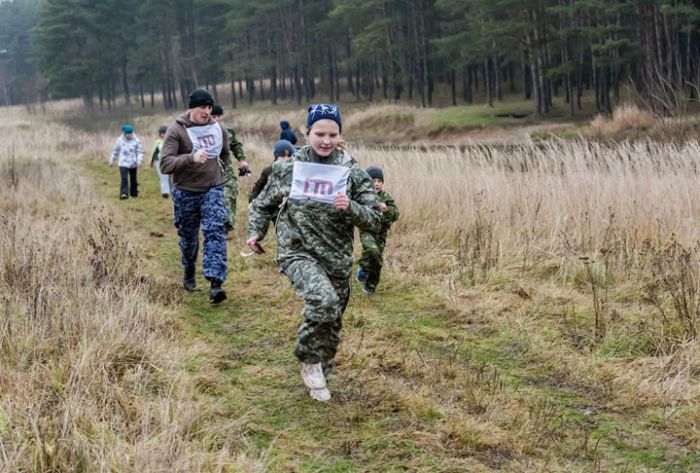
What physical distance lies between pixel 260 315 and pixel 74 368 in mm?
2411

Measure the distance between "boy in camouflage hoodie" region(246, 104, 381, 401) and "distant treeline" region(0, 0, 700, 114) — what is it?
86.6ft

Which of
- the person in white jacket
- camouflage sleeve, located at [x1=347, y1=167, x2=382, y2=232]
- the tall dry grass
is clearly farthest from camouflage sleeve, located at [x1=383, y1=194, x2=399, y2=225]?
the person in white jacket

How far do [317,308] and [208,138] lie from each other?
3234mm

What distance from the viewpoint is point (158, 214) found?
1216 centimetres

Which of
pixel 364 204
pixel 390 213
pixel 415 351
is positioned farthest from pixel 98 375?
pixel 390 213

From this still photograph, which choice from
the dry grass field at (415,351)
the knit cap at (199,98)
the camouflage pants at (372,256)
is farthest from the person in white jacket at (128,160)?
the camouflage pants at (372,256)

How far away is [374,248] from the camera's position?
20.9 ft

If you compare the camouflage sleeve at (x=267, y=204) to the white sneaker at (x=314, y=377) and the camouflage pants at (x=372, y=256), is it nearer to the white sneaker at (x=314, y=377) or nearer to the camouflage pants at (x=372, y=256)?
the white sneaker at (x=314, y=377)

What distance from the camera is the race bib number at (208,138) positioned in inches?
259

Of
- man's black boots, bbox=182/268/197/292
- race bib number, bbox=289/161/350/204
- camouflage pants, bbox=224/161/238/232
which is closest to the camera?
race bib number, bbox=289/161/350/204

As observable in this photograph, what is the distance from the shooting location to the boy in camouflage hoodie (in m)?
4.05

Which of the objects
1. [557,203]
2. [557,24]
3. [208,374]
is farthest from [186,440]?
[557,24]

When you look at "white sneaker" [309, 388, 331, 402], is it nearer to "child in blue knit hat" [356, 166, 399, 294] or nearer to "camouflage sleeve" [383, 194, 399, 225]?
"child in blue knit hat" [356, 166, 399, 294]

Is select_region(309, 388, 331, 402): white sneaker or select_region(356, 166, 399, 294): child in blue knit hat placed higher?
select_region(356, 166, 399, 294): child in blue knit hat
